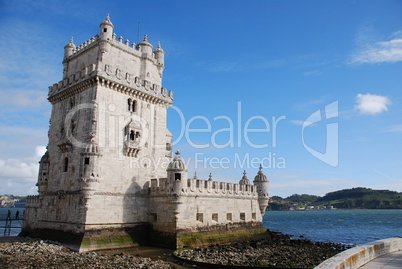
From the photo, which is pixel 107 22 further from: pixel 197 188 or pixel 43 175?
pixel 197 188

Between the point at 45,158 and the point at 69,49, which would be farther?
the point at 69,49

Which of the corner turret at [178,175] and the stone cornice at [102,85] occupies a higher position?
the stone cornice at [102,85]

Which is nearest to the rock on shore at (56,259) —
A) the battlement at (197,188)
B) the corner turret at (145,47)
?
the battlement at (197,188)

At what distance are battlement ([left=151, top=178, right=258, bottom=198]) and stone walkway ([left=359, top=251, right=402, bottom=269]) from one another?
17.5 meters

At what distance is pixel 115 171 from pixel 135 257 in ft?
25.5

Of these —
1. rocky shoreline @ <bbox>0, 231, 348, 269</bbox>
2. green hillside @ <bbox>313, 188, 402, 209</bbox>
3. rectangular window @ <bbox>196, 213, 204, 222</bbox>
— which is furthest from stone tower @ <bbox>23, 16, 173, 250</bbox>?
green hillside @ <bbox>313, 188, 402, 209</bbox>

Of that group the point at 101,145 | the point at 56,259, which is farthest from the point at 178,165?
the point at 56,259

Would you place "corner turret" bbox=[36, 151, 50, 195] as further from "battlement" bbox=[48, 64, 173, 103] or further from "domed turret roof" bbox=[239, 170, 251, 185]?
"domed turret roof" bbox=[239, 170, 251, 185]

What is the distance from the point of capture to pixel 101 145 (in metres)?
26.9

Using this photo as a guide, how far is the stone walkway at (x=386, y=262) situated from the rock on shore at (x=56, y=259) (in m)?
13.2

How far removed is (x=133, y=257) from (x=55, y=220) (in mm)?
9658

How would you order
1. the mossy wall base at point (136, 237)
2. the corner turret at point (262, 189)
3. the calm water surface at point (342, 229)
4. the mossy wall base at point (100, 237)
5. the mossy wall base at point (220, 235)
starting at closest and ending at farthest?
the mossy wall base at point (100, 237) → the mossy wall base at point (136, 237) → the mossy wall base at point (220, 235) → the corner turret at point (262, 189) → the calm water surface at point (342, 229)

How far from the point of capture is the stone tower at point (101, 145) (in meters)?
25.7

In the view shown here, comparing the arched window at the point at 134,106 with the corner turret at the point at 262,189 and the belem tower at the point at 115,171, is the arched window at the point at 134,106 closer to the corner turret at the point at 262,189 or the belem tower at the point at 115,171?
the belem tower at the point at 115,171
